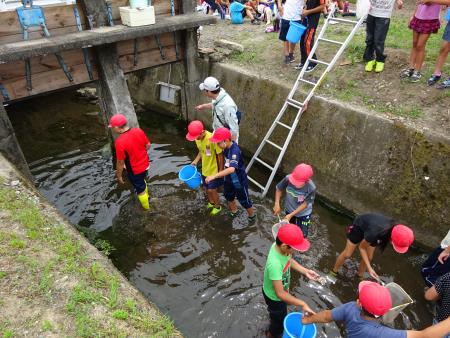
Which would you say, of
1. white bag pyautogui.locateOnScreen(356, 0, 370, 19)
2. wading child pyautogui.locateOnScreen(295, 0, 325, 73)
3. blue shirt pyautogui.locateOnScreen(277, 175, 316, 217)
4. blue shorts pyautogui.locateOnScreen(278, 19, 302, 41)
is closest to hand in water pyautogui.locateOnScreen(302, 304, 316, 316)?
blue shirt pyautogui.locateOnScreen(277, 175, 316, 217)

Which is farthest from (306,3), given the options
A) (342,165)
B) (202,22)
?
(342,165)

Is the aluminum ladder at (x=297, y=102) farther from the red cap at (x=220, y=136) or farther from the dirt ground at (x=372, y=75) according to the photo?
the red cap at (x=220, y=136)

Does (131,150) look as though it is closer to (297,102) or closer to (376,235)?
(297,102)

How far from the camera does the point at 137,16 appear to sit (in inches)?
294

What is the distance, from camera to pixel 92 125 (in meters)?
10.9

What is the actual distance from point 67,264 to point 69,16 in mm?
5314

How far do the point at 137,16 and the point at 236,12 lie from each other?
613 cm

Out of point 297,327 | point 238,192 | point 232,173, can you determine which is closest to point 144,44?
point 232,173

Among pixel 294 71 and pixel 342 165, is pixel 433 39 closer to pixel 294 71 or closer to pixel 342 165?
pixel 294 71

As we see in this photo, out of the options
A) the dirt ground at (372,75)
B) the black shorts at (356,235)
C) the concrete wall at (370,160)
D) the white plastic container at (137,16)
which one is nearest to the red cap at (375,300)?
the black shorts at (356,235)

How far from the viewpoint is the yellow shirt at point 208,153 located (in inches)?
240

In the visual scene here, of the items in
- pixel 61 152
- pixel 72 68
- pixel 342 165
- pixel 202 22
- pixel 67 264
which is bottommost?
pixel 61 152

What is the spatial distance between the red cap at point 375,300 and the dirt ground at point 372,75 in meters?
4.05

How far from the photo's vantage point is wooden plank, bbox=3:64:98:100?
22.2 feet
